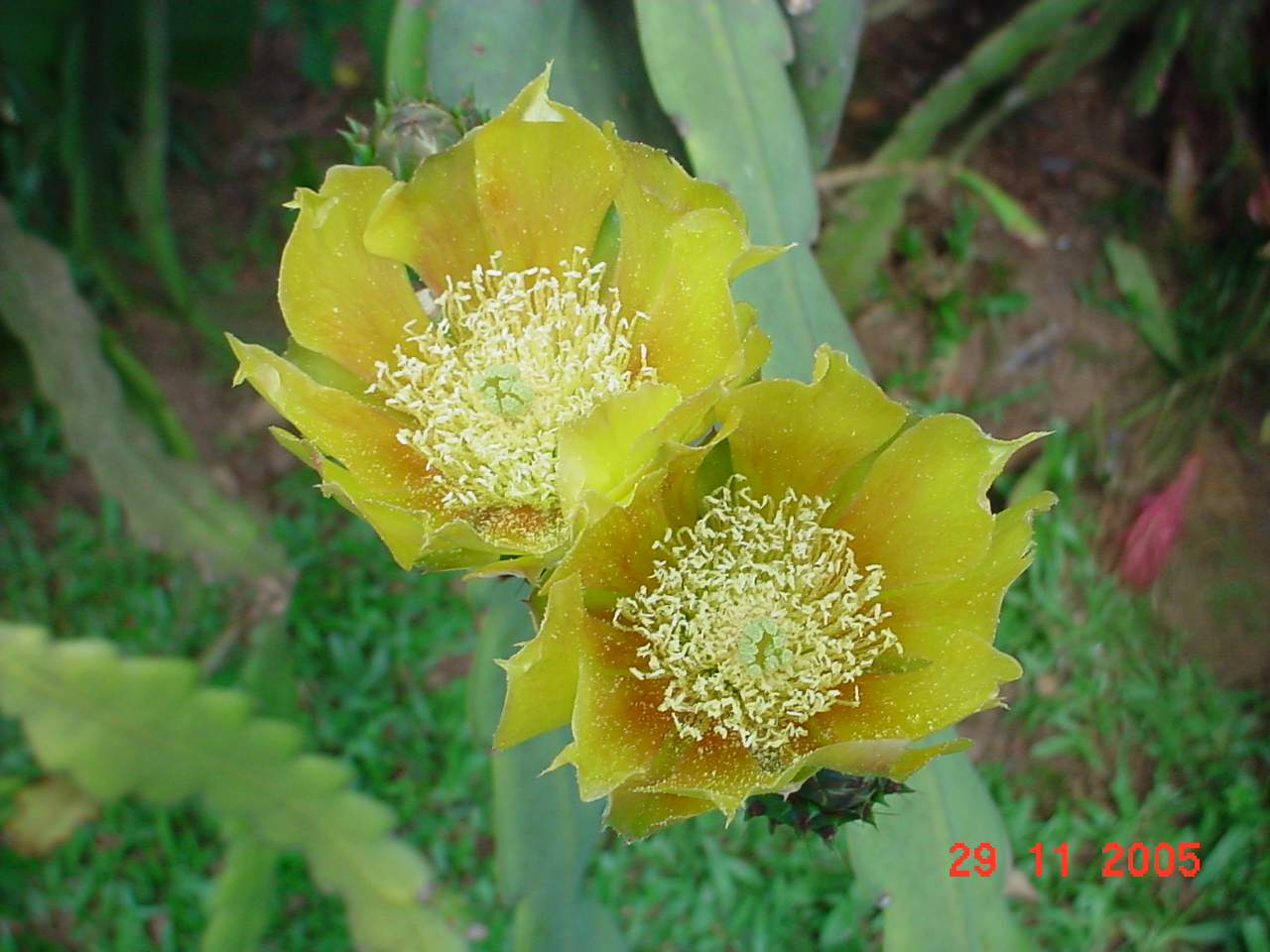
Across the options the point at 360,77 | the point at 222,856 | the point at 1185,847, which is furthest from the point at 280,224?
the point at 1185,847

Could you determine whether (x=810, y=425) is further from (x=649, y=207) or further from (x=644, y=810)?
(x=644, y=810)

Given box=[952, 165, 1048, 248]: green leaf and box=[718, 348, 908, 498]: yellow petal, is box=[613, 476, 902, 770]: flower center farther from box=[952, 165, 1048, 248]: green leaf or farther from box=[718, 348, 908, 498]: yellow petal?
box=[952, 165, 1048, 248]: green leaf

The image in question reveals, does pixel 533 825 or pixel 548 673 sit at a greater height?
pixel 548 673

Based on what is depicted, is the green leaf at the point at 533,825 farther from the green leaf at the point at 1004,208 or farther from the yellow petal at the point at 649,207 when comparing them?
the green leaf at the point at 1004,208

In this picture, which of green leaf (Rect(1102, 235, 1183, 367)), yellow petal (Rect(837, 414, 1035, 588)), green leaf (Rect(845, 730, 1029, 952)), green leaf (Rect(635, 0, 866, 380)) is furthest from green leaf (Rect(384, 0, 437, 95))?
green leaf (Rect(1102, 235, 1183, 367))

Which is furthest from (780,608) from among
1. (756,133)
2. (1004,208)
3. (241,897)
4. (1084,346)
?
(1084,346)

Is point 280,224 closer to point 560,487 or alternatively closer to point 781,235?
point 781,235

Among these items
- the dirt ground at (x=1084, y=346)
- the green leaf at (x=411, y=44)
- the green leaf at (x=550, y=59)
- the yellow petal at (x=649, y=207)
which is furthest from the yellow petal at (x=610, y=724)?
the dirt ground at (x=1084, y=346)
